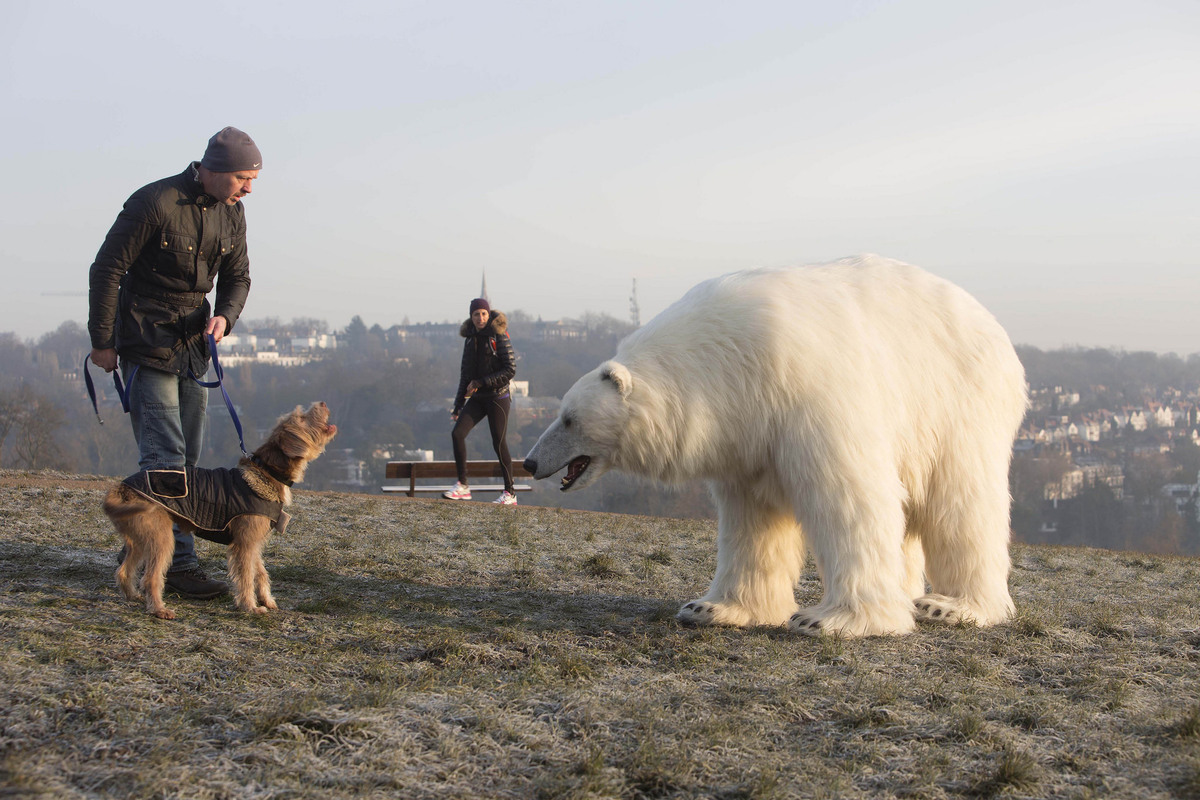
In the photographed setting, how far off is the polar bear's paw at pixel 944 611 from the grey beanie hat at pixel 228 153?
15.0ft

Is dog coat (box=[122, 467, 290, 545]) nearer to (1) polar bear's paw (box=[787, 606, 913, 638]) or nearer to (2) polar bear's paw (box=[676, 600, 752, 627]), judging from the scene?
(2) polar bear's paw (box=[676, 600, 752, 627])

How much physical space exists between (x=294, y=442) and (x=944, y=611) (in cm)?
381

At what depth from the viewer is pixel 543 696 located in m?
3.46

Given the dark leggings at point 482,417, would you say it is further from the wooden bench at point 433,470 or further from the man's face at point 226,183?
the man's face at point 226,183

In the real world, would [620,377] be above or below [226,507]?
above

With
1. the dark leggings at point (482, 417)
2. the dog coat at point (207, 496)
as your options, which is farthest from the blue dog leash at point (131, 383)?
the dark leggings at point (482, 417)

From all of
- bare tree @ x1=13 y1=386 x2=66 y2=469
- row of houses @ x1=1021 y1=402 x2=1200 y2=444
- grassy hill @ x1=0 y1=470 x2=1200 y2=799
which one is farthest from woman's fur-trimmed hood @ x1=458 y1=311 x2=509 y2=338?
row of houses @ x1=1021 y1=402 x2=1200 y2=444

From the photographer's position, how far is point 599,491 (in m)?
49.5

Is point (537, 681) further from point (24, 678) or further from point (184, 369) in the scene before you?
point (184, 369)

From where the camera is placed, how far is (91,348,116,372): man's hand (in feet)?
15.2

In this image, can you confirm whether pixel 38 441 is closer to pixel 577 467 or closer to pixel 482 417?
pixel 482 417

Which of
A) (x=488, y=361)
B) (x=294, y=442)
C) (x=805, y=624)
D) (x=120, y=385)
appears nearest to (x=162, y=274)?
(x=120, y=385)

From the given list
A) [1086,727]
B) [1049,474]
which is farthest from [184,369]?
[1049,474]

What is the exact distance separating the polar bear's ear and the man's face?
2260mm
